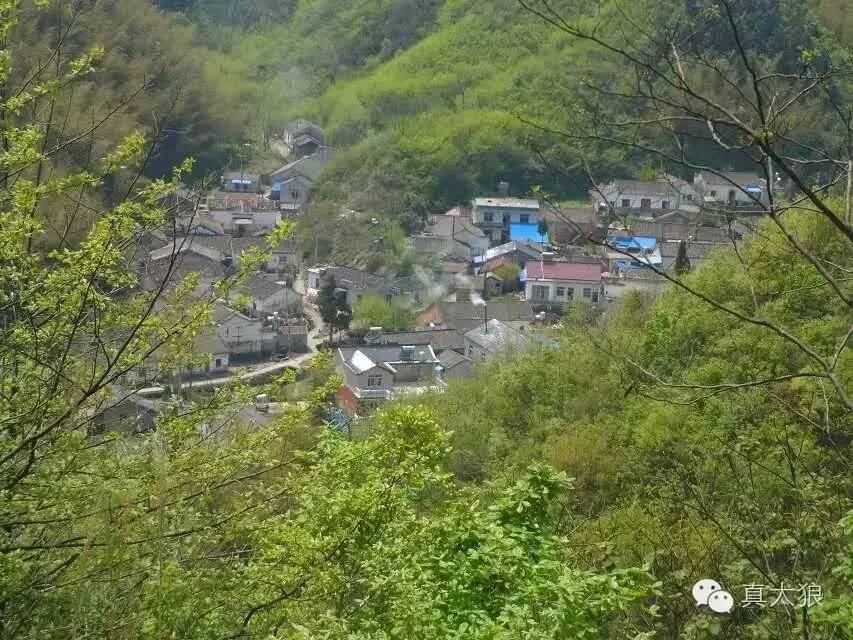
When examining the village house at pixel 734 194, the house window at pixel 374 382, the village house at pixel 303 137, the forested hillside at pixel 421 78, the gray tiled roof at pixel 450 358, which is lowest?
the gray tiled roof at pixel 450 358

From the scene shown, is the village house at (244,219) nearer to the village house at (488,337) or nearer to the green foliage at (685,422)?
the village house at (488,337)

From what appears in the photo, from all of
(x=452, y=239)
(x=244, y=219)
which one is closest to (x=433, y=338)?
(x=452, y=239)

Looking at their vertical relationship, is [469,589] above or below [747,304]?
above

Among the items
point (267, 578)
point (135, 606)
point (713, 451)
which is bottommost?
point (713, 451)

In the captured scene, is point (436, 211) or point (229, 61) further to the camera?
point (229, 61)

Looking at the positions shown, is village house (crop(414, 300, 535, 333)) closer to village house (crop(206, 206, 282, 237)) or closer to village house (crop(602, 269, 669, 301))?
village house (crop(602, 269, 669, 301))

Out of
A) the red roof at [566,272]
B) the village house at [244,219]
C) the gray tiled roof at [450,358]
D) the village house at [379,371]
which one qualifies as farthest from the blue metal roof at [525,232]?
the village house at [379,371]

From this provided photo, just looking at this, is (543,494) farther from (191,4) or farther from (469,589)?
(191,4)

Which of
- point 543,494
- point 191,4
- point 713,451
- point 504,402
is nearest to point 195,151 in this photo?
point 191,4
